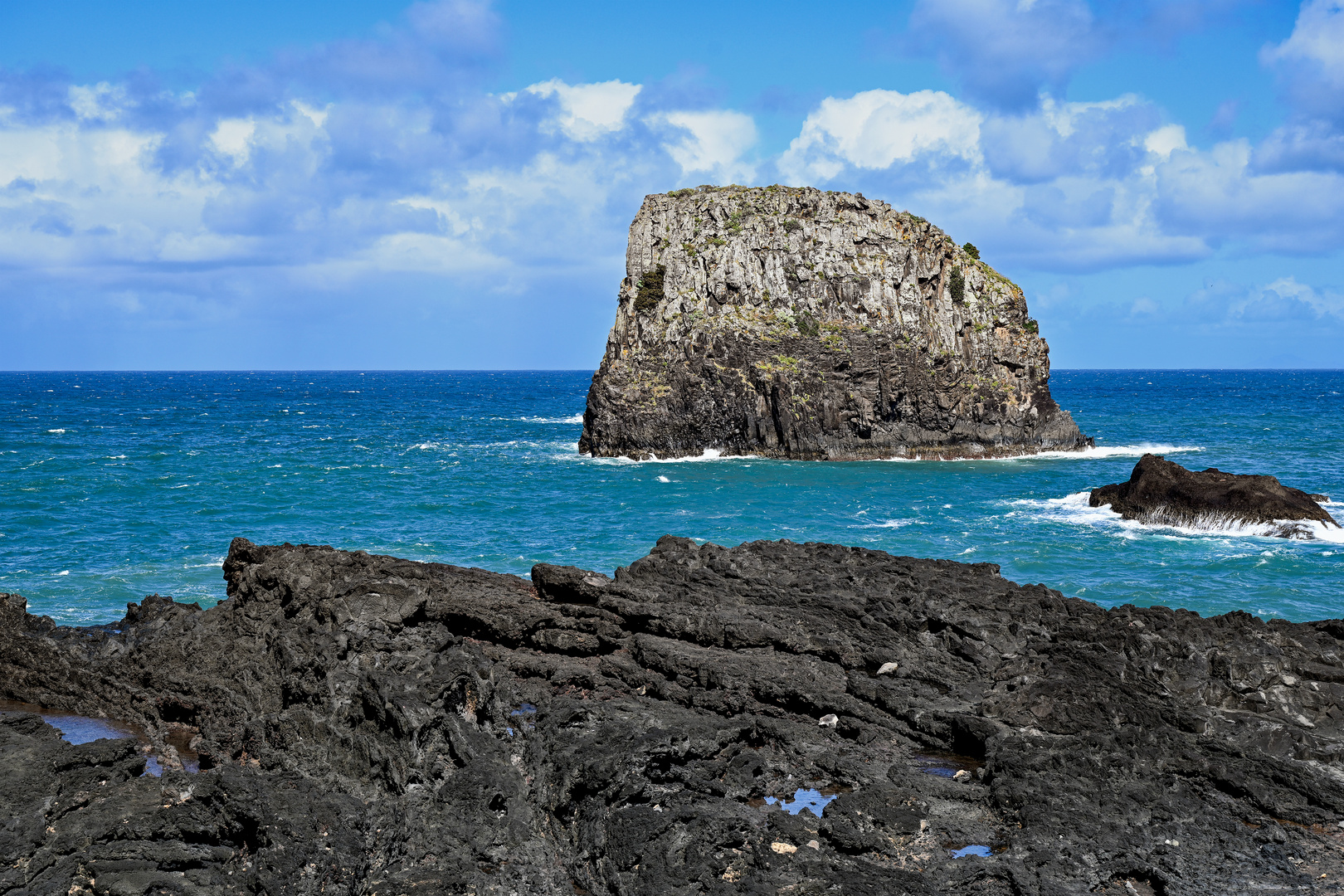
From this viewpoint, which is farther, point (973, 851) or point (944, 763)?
point (944, 763)

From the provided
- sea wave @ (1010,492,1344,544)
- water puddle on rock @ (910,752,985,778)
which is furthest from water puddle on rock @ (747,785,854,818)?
sea wave @ (1010,492,1344,544)

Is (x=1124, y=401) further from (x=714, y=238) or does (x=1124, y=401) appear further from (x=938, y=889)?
(x=938, y=889)

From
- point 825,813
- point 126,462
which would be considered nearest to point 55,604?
point 825,813

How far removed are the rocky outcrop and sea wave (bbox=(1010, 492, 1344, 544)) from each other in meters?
0.06

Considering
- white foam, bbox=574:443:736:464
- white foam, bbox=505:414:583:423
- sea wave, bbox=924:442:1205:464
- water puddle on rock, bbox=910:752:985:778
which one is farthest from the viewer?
white foam, bbox=505:414:583:423

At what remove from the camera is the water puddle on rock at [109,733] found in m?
13.1

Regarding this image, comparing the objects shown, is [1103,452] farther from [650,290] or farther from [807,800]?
[807,800]

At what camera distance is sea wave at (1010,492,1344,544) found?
3453 centimetres

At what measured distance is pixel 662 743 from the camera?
12117 mm

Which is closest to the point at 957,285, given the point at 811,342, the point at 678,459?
the point at 811,342

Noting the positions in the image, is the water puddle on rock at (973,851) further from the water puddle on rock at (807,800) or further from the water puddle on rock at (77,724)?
the water puddle on rock at (77,724)

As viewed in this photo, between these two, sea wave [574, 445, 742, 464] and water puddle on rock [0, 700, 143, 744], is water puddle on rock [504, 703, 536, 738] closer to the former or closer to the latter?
water puddle on rock [0, 700, 143, 744]

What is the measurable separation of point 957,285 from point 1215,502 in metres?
32.9

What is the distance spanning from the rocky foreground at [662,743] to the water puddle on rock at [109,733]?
0.25 m
